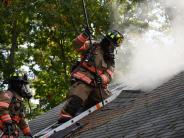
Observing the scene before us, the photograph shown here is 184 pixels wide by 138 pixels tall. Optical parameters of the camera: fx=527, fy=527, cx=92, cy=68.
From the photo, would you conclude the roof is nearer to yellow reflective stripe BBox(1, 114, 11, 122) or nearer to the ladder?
the ladder

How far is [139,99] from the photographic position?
759 cm

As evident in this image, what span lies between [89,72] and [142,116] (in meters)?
1.94

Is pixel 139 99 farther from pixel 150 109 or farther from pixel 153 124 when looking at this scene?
pixel 153 124

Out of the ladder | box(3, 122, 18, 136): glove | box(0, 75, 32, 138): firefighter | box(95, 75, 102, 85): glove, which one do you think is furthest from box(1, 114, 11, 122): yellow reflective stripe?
box(95, 75, 102, 85): glove

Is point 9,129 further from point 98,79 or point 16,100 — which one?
point 98,79

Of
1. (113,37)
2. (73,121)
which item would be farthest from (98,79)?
(73,121)

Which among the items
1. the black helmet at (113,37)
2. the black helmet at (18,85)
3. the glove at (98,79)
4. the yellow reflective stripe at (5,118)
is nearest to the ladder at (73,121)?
the glove at (98,79)

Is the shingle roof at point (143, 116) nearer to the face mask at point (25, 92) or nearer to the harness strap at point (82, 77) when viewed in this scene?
the harness strap at point (82, 77)

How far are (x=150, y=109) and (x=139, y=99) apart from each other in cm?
100

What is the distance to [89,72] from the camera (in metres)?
8.20

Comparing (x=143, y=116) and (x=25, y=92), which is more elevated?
(x=25, y=92)

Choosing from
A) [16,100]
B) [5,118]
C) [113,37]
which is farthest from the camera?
[113,37]

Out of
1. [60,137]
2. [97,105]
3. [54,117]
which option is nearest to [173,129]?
[60,137]

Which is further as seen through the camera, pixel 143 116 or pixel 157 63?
pixel 157 63
